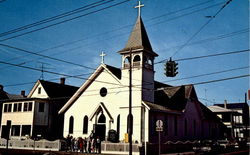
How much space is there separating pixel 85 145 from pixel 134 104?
659 cm

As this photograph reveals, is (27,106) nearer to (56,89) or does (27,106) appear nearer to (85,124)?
(56,89)

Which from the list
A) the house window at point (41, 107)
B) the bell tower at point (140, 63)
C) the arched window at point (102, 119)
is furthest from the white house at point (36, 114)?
the bell tower at point (140, 63)

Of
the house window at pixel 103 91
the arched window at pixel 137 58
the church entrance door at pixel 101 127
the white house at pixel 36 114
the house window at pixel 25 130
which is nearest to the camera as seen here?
the arched window at pixel 137 58

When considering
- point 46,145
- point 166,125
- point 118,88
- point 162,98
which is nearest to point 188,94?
point 162,98

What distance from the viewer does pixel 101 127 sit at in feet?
109

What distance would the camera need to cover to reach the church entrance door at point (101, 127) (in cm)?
3278

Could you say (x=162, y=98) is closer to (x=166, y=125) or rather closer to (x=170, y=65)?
(x=166, y=125)

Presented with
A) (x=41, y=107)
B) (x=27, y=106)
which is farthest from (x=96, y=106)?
(x=27, y=106)

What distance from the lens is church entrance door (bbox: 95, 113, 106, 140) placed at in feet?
108

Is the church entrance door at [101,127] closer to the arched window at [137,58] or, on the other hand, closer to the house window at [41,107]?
the arched window at [137,58]

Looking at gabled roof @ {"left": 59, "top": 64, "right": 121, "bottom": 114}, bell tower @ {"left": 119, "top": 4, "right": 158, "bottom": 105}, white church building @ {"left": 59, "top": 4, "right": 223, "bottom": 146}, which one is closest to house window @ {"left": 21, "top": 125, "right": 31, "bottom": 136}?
gabled roof @ {"left": 59, "top": 64, "right": 121, "bottom": 114}

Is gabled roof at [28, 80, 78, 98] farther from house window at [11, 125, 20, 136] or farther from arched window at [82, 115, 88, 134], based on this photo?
arched window at [82, 115, 88, 134]

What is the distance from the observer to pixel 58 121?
1718 inches

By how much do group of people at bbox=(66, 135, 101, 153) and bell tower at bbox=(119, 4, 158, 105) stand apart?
5837 millimetres
